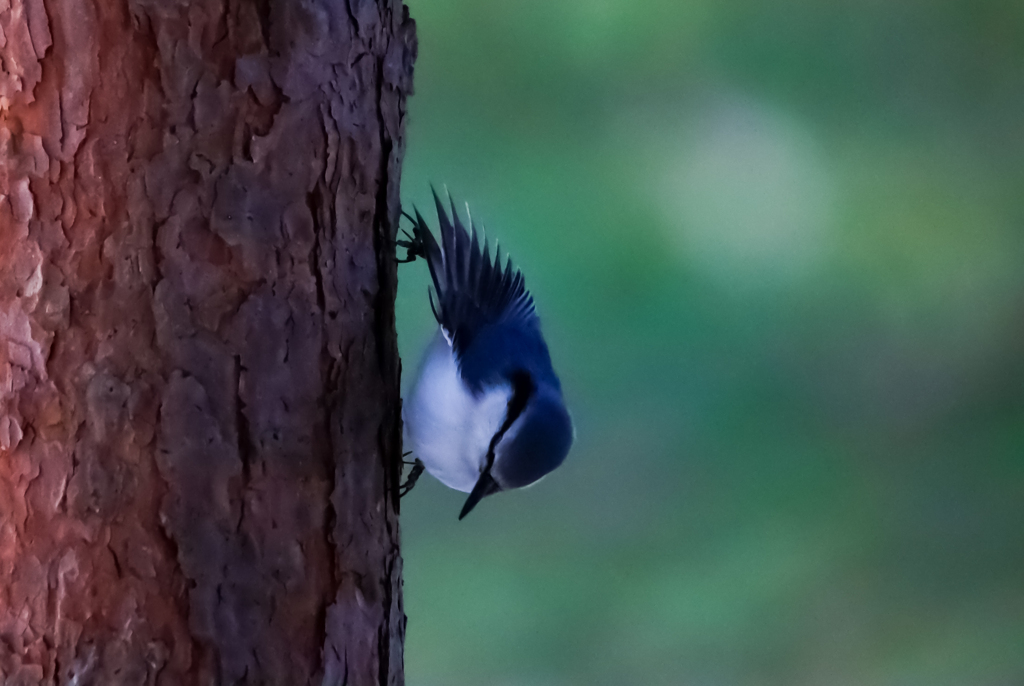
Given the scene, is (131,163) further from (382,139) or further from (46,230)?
(382,139)

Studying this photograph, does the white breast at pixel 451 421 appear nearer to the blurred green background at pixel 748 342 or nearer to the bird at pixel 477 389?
the bird at pixel 477 389

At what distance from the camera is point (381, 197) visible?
98 centimetres

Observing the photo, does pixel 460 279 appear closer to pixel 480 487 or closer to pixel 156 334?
pixel 480 487

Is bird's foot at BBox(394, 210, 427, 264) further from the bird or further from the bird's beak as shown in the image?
the bird's beak

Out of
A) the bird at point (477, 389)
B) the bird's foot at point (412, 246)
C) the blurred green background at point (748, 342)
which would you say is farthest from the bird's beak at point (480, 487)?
the blurred green background at point (748, 342)

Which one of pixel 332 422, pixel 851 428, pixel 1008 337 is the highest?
pixel 1008 337

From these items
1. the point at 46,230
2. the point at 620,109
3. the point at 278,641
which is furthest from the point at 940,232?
the point at 46,230

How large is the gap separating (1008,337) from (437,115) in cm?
129

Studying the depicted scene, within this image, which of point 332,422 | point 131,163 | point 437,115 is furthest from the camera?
point 437,115

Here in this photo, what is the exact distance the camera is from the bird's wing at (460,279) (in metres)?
1.30

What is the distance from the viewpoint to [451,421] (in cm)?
129

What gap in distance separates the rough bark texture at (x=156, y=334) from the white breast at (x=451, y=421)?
0.40 metres

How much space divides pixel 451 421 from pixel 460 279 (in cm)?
22

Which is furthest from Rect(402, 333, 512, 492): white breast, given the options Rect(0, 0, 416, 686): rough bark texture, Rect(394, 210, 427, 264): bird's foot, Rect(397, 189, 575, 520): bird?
Rect(0, 0, 416, 686): rough bark texture
